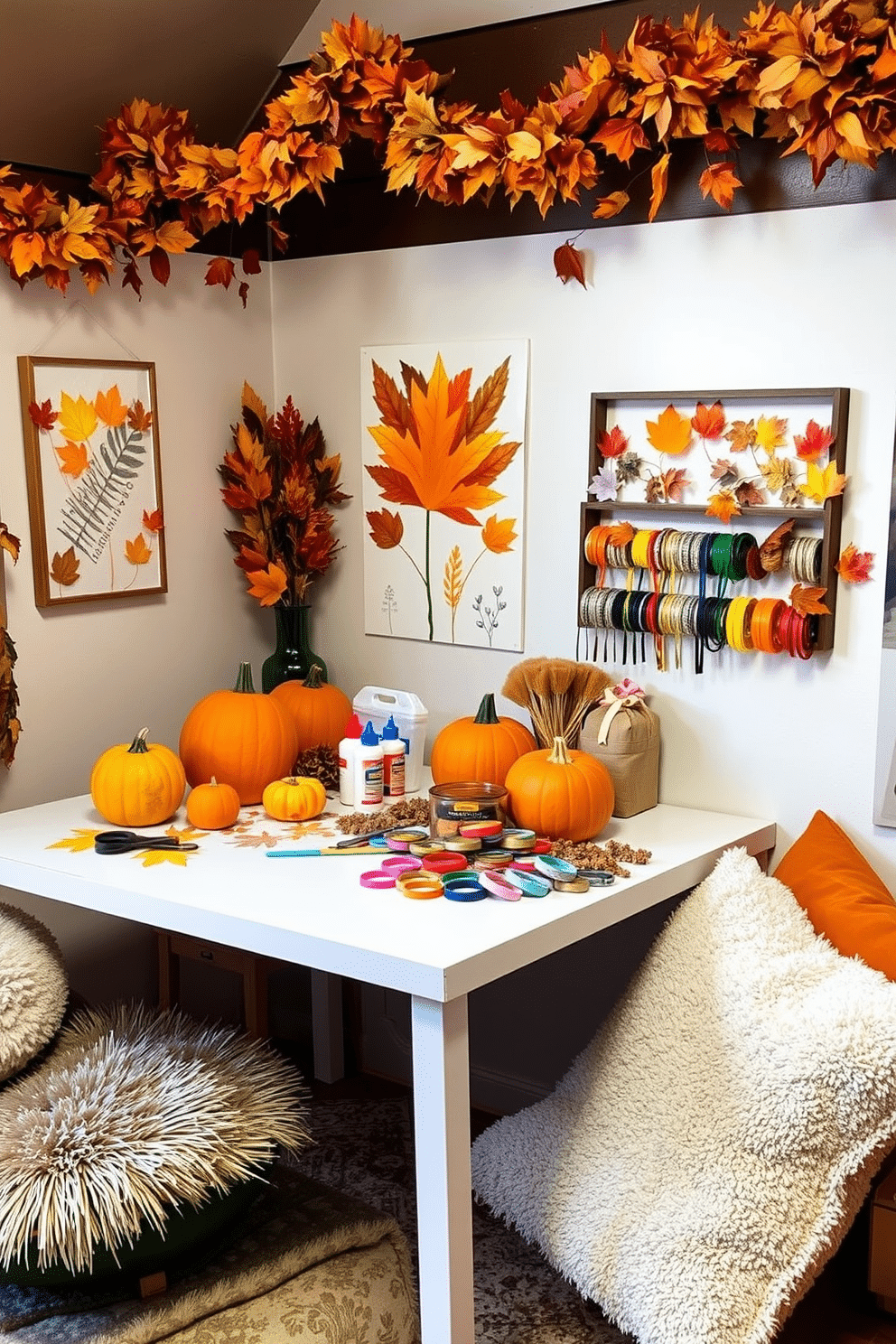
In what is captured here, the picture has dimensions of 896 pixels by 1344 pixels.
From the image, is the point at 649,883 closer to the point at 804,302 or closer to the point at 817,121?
the point at 804,302

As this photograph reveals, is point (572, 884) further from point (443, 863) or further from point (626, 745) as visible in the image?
point (626, 745)

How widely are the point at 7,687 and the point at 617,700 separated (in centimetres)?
118

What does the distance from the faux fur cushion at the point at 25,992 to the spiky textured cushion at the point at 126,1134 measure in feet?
0.16

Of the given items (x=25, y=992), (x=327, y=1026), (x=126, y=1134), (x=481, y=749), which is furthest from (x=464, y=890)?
(x=327, y=1026)

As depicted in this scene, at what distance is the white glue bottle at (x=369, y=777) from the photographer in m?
2.56

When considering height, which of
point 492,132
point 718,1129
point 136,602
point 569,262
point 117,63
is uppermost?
point 117,63

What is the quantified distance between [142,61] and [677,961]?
6.74ft

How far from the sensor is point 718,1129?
205 cm

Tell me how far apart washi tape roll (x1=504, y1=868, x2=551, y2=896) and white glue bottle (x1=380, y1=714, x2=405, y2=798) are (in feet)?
1.62

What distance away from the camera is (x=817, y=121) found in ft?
6.83

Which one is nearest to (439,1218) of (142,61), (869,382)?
(869,382)

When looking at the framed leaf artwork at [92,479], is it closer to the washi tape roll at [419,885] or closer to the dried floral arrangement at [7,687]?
the dried floral arrangement at [7,687]

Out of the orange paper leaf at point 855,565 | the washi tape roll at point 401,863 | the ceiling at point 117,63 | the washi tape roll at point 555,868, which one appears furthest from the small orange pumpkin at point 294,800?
the ceiling at point 117,63

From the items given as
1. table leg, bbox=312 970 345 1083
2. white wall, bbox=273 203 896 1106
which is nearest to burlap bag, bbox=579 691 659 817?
white wall, bbox=273 203 896 1106
